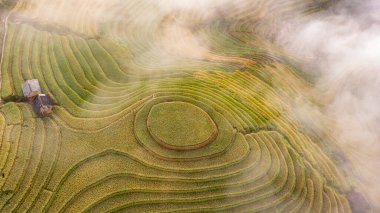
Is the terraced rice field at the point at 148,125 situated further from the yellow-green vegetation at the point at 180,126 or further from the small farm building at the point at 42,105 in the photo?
the small farm building at the point at 42,105

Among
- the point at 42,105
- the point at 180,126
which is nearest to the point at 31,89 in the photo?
the point at 42,105

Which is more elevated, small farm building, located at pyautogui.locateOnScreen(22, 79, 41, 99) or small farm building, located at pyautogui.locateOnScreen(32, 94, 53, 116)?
small farm building, located at pyautogui.locateOnScreen(22, 79, 41, 99)

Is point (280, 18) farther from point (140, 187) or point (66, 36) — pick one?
point (140, 187)

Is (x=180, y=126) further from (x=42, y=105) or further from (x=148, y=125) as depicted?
(x=42, y=105)

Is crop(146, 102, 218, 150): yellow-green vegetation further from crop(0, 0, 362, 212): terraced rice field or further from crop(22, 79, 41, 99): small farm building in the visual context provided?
crop(22, 79, 41, 99): small farm building

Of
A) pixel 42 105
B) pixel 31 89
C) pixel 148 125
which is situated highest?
pixel 31 89

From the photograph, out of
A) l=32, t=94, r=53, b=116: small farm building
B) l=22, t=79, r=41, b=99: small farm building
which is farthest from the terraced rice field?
l=22, t=79, r=41, b=99: small farm building
